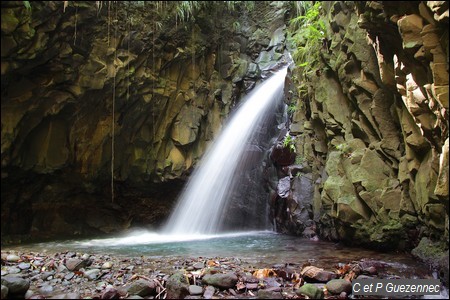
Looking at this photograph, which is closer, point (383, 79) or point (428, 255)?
point (428, 255)

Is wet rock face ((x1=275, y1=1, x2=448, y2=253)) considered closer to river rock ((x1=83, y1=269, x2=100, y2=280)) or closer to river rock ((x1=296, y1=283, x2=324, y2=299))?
river rock ((x1=296, y1=283, x2=324, y2=299))

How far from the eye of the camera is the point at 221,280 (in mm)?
4805

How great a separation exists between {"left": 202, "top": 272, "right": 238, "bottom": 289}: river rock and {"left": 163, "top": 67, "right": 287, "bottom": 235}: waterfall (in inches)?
287

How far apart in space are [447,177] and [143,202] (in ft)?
→ 36.0

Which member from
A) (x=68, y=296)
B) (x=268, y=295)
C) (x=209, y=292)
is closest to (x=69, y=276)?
(x=68, y=296)

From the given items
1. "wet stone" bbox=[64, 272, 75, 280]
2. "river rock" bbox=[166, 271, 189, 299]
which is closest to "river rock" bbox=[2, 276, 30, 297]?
"wet stone" bbox=[64, 272, 75, 280]

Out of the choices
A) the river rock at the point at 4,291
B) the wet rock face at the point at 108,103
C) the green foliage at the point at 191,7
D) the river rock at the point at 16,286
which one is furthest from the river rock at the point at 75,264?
the green foliage at the point at 191,7

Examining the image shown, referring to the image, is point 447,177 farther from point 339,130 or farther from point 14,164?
point 14,164

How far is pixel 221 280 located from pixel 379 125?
16.0 ft

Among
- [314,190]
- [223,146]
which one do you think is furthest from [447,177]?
[223,146]

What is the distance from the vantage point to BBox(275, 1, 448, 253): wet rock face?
5184 millimetres

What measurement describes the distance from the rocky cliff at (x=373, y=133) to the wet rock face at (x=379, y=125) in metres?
0.02

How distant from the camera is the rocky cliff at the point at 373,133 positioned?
17.2ft

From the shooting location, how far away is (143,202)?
44.9 ft
